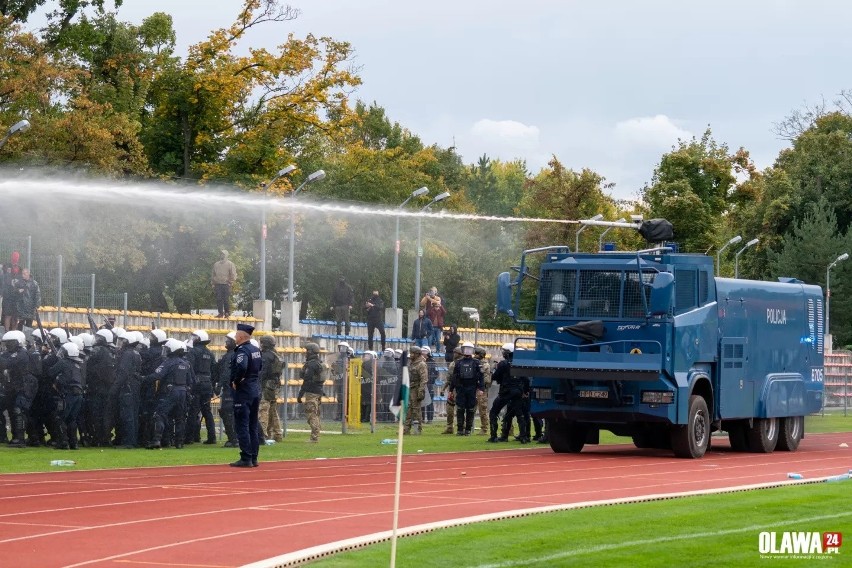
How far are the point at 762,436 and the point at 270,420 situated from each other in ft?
30.6

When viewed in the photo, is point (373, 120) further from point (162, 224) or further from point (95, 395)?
point (95, 395)

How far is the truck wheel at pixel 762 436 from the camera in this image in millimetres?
28266

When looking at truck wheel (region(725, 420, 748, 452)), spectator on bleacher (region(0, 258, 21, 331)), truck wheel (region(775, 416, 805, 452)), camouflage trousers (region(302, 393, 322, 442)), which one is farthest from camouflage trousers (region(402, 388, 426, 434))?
spectator on bleacher (region(0, 258, 21, 331))

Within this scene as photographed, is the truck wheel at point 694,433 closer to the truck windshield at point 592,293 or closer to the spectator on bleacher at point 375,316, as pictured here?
the truck windshield at point 592,293

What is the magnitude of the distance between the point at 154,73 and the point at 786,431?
28.8 m

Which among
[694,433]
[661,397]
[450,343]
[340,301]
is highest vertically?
[340,301]

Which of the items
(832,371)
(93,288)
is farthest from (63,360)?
(832,371)

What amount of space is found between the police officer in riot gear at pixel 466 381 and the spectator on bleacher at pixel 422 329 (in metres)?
A: 8.90

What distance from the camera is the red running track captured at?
1303 cm

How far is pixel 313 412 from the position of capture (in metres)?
28.4

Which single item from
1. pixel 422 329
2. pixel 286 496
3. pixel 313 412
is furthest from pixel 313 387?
pixel 422 329

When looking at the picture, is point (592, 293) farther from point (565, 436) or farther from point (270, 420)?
point (270, 420)

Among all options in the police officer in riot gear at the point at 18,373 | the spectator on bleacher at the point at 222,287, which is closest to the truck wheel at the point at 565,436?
the police officer in riot gear at the point at 18,373

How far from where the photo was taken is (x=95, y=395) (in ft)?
A: 85.0
